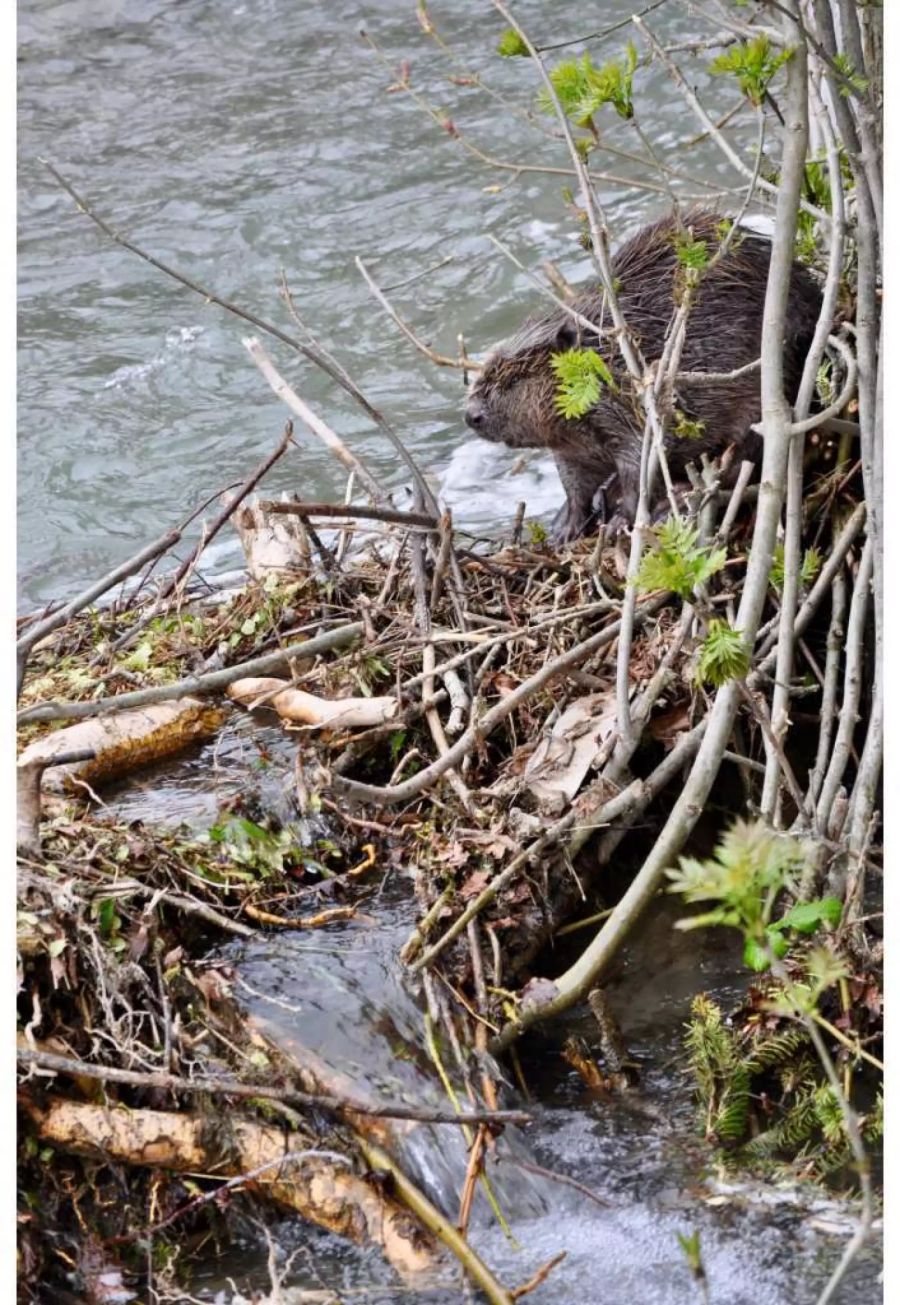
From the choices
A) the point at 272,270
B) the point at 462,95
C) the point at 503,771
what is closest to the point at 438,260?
the point at 272,270

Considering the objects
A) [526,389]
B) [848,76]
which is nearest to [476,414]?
[526,389]

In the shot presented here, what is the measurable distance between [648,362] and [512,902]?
162 centimetres

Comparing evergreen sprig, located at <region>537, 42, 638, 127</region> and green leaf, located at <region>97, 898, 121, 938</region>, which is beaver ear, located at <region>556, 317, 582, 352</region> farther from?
green leaf, located at <region>97, 898, 121, 938</region>

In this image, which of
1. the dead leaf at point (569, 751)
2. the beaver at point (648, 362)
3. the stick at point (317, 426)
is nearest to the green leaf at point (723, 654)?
the dead leaf at point (569, 751)

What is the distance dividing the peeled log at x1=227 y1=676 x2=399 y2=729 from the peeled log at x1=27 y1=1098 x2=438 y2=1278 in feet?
3.30

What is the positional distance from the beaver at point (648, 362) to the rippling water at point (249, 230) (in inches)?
→ 31.0

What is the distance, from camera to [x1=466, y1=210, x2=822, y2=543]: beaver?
4109 millimetres

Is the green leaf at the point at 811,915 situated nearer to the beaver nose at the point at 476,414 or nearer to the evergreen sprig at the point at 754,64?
the evergreen sprig at the point at 754,64

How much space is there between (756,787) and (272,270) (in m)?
5.03

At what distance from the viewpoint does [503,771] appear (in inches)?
136

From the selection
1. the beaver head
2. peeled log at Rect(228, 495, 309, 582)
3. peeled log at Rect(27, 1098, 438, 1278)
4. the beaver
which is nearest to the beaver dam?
peeled log at Rect(27, 1098, 438, 1278)

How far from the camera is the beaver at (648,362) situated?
13.5ft

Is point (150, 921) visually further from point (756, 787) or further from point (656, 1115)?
point (756, 787)

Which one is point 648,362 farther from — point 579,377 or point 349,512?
point 579,377
